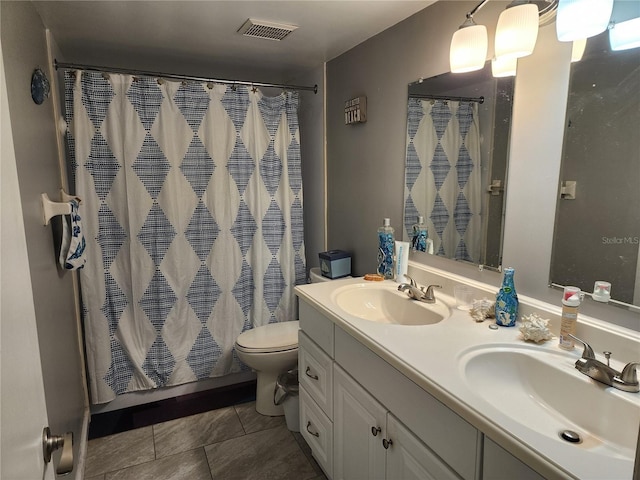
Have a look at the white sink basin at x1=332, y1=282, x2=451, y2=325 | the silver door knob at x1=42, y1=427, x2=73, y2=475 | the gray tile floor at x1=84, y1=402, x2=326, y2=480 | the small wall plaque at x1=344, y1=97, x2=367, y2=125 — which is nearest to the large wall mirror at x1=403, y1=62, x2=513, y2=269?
the white sink basin at x1=332, y1=282, x2=451, y2=325

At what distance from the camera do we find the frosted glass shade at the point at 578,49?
1.16m

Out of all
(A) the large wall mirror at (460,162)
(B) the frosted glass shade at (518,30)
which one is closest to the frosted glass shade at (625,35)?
(B) the frosted glass shade at (518,30)

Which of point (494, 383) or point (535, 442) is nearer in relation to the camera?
point (535, 442)

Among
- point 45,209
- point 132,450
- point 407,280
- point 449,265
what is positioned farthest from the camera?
point 132,450

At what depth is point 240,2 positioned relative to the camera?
1.70m

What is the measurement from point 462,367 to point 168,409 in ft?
6.70

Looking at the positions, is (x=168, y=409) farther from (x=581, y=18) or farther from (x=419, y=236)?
(x=581, y=18)

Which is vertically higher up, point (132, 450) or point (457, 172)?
point (457, 172)

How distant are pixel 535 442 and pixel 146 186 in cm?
221

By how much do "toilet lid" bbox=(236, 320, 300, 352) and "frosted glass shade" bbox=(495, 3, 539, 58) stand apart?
1728 millimetres

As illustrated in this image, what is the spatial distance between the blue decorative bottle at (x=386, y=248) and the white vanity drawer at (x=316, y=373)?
0.50 meters

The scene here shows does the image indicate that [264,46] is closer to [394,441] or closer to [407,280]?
[407,280]

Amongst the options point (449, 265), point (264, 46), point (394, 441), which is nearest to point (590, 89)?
point (449, 265)

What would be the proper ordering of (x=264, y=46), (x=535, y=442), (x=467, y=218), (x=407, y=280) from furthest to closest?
1. (x=264, y=46)
2. (x=407, y=280)
3. (x=467, y=218)
4. (x=535, y=442)
